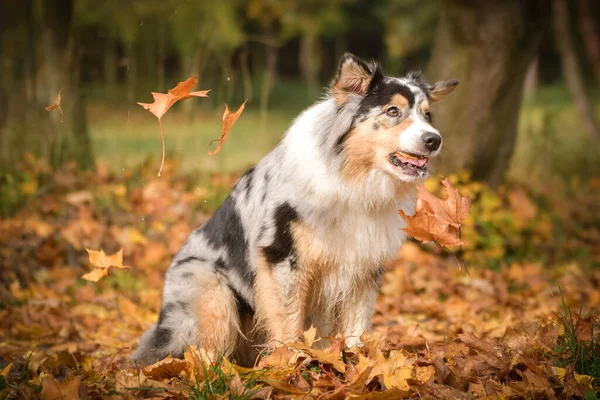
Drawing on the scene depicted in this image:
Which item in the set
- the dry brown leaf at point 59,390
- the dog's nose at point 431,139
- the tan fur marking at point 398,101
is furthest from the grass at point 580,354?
the dry brown leaf at point 59,390

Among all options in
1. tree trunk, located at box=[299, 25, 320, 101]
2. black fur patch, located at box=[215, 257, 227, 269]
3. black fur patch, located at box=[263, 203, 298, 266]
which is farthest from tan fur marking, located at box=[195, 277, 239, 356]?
tree trunk, located at box=[299, 25, 320, 101]

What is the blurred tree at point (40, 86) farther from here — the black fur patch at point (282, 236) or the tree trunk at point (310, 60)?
the tree trunk at point (310, 60)

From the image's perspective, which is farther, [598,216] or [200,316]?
[598,216]

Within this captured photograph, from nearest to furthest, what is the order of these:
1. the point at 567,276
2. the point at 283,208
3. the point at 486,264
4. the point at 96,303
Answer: the point at 283,208 → the point at 96,303 → the point at 567,276 → the point at 486,264

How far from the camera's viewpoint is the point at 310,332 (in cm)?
367

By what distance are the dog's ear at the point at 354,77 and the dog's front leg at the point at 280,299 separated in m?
1.06

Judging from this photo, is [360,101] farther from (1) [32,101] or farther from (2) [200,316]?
(1) [32,101]

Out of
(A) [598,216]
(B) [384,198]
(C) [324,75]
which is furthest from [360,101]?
(C) [324,75]

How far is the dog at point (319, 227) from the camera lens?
376 cm

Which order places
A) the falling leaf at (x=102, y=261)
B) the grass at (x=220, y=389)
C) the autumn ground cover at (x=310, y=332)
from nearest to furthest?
the grass at (x=220, y=389)
the autumn ground cover at (x=310, y=332)
the falling leaf at (x=102, y=261)

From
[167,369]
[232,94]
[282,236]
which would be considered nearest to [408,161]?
[282,236]

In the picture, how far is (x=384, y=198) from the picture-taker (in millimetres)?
3844

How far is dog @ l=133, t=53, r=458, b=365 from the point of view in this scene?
3760mm

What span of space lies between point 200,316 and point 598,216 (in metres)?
7.17
